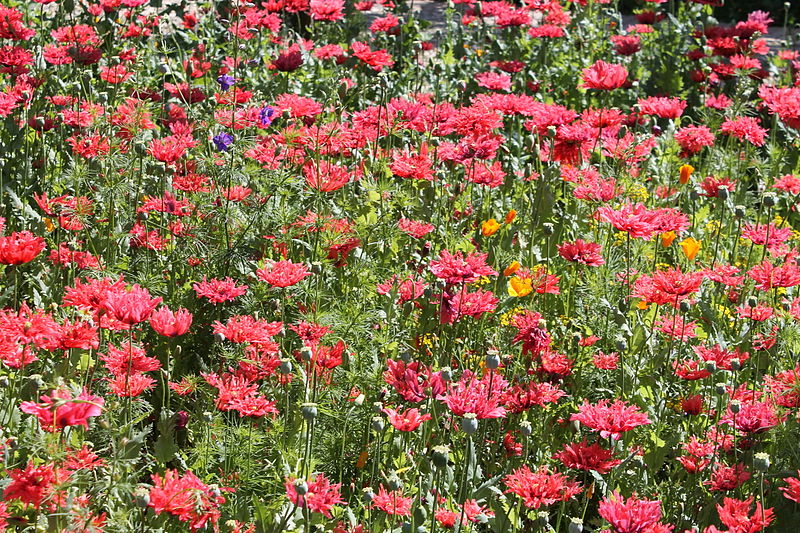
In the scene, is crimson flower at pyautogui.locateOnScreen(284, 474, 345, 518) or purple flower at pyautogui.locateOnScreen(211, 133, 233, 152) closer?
crimson flower at pyautogui.locateOnScreen(284, 474, 345, 518)

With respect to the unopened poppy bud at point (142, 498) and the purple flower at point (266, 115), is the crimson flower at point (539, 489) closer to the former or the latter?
the unopened poppy bud at point (142, 498)

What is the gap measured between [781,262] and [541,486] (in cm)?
193

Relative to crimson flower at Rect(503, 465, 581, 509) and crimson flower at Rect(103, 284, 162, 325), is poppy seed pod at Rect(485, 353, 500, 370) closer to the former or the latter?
crimson flower at Rect(503, 465, 581, 509)

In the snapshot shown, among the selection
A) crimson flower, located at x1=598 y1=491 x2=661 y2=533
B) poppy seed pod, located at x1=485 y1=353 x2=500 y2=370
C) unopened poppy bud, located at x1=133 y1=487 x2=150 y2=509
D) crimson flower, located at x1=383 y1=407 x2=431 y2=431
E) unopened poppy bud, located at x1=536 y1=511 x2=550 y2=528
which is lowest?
unopened poppy bud, located at x1=536 y1=511 x2=550 y2=528

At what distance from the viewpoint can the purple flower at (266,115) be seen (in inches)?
145

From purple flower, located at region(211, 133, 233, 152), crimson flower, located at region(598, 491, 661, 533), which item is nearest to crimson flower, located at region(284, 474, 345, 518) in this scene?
crimson flower, located at region(598, 491, 661, 533)

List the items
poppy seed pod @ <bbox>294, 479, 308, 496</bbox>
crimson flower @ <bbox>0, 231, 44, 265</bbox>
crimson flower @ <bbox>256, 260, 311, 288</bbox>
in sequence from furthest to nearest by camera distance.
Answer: crimson flower @ <bbox>256, 260, 311, 288</bbox> < crimson flower @ <bbox>0, 231, 44, 265</bbox> < poppy seed pod @ <bbox>294, 479, 308, 496</bbox>

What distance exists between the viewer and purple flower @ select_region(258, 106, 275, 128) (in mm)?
3686

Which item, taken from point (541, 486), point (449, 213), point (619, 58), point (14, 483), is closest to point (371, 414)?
point (541, 486)

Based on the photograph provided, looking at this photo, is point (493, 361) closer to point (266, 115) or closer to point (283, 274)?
point (283, 274)

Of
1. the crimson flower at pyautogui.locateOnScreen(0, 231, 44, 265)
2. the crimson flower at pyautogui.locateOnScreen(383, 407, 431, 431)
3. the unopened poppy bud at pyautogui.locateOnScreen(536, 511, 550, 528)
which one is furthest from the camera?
the crimson flower at pyautogui.locateOnScreen(0, 231, 44, 265)

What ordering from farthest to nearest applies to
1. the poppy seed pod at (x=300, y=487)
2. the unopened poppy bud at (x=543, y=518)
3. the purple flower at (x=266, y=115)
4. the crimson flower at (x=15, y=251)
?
the purple flower at (x=266, y=115) < the crimson flower at (x=15, y=251) < the unopened poppy bud at (x=543, y=518) < the poppy seed pod at (x=300, y=487)

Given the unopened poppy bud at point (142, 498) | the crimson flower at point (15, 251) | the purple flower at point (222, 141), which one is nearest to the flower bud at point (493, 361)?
the unopened poppy bud at point (142, 498)

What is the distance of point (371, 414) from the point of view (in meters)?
2.72
